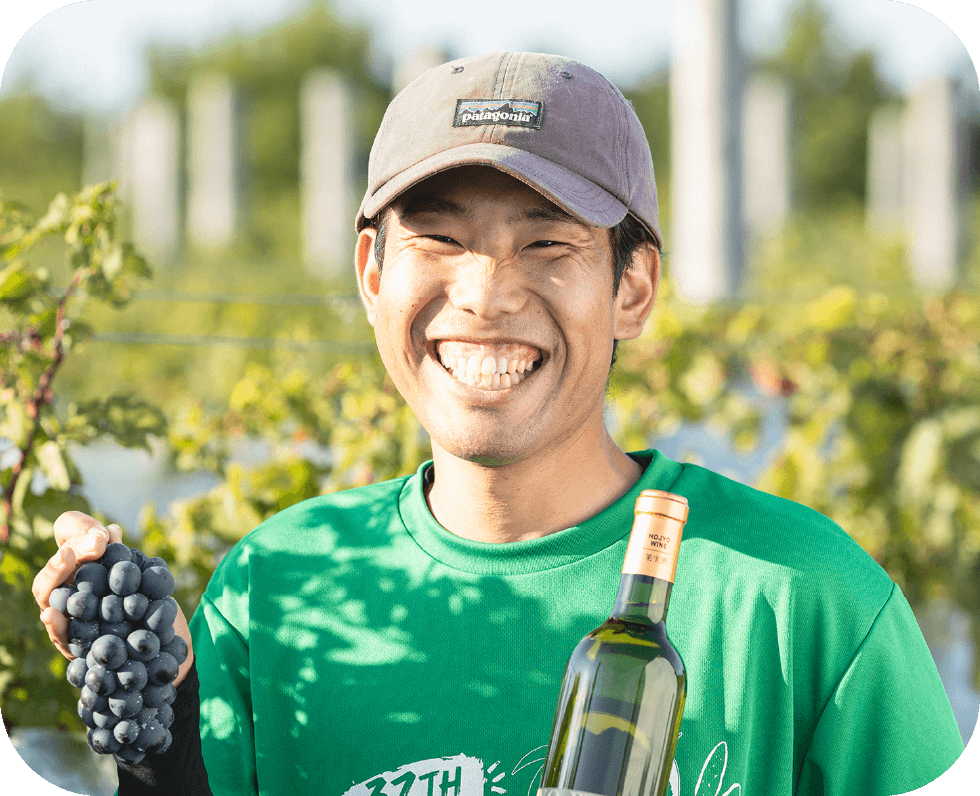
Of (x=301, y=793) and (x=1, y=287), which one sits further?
(x=1, y=287)

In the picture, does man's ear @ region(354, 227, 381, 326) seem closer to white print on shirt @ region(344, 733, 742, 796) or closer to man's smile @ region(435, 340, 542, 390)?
man's smile @ region(435, 340, 542, 390)

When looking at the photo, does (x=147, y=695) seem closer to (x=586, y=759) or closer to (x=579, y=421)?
(x=586, y=759)

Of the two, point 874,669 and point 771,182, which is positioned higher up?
point 771,182

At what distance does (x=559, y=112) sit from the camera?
5.58 ft

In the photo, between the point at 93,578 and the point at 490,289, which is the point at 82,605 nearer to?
the point at 93,578

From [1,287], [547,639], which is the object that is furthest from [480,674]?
[1,287]

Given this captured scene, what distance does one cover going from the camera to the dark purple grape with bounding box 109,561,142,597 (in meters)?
1.39

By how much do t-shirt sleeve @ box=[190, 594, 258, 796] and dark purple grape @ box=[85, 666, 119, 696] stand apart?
0.45m

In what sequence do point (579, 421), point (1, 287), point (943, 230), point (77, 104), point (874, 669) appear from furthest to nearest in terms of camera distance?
point (77, 104)
point (943, 230)
point (1, 287)
point (579, 421)
point (874, 669)

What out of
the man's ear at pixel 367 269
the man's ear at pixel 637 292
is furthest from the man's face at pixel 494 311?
the man's ear at pixel 367 269

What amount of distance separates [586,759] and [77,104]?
4851cm

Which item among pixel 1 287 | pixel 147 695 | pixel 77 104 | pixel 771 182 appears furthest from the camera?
pixel 77 104

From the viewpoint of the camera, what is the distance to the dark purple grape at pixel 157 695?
1447 mm

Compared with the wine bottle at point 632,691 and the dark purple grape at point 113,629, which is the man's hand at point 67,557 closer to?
the dark purple grape at point 113,629
